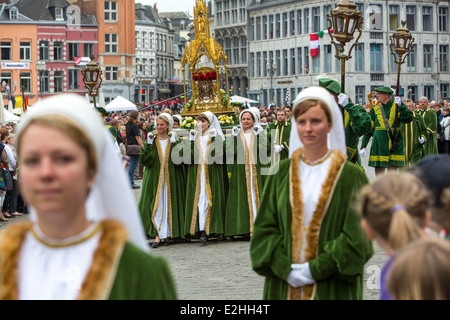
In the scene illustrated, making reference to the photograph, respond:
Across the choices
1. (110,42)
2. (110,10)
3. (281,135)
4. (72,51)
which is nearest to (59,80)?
(72,51)

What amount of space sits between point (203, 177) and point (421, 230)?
30.1ft

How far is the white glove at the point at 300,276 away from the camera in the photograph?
4.82 metres

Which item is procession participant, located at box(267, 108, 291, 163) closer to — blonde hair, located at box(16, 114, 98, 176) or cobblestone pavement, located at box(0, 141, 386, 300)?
cobblestone pavement, located at box(0, 141, 386, 300)

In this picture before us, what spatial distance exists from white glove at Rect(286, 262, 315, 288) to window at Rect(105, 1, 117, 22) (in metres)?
75.4

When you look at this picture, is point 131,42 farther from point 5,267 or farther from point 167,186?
point 5,267

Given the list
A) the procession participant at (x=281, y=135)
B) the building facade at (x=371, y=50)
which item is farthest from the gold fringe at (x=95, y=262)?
the building facade at (x=371, y=50)

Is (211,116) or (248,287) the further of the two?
(211,116)

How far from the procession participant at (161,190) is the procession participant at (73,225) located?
8902mm

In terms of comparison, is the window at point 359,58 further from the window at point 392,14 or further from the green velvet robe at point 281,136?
the green velvet robe at point 281,136

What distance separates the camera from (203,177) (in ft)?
40.0

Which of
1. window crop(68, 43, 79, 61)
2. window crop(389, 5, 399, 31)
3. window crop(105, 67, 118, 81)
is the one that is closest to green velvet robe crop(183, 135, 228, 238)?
window crop(389, 5, 399, 31)

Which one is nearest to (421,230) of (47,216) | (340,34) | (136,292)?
(136,292)

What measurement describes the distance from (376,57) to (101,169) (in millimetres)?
63807

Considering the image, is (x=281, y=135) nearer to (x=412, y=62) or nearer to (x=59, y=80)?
(x=412, y=62)
